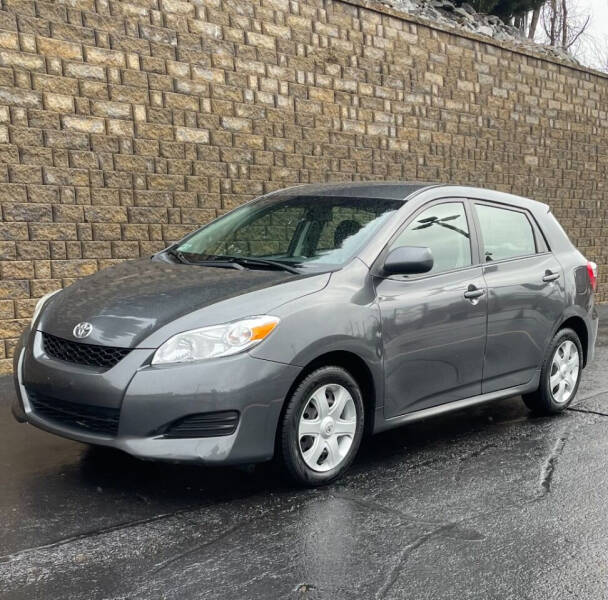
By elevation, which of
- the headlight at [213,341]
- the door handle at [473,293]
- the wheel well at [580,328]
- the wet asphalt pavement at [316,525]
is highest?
the door handle at [473,293]

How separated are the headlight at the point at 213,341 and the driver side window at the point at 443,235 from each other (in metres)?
1.26

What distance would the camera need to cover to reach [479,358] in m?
5.14

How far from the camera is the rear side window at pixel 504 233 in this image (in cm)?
545

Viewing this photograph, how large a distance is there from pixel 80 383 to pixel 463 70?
994 cm

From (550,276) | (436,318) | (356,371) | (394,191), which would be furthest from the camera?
(550,276)

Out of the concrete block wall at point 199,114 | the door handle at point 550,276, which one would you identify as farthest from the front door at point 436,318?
the concrete block wall at point 199,114

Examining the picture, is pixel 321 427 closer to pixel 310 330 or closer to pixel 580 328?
pixel 310 330

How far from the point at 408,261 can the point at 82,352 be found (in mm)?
1910

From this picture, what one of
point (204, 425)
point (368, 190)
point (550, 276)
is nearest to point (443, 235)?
point (368, 190)

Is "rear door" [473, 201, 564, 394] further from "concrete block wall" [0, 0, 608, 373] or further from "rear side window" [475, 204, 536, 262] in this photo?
"concrete block wall" [0, 0, 608, 373]

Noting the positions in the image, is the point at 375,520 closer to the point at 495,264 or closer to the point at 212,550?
the point at 212,550

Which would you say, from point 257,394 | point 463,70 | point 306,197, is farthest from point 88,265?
point 463,70

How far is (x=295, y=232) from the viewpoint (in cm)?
509

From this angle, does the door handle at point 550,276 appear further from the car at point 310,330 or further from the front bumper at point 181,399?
the front bumper at point 181,399
